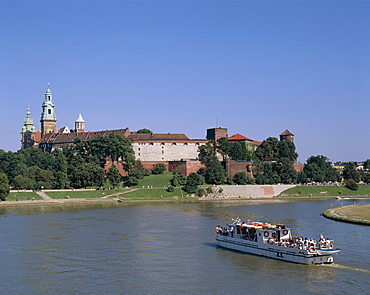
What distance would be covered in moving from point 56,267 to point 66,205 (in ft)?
160

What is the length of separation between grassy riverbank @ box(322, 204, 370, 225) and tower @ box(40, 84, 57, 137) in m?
112

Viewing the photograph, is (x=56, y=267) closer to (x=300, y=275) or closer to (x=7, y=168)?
(x=300, y=275)

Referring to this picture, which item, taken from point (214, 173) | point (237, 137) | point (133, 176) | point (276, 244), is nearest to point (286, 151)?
point (237, 137)

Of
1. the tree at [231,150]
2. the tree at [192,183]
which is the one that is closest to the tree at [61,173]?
the tree at [192,183]

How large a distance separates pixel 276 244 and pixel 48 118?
13578 cm

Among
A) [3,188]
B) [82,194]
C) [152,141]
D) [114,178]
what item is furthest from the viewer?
[152,141]

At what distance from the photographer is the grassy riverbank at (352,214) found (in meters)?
56.8

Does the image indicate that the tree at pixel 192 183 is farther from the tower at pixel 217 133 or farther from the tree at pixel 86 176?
the tower at pixel 217 133

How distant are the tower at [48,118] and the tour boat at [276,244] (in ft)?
420

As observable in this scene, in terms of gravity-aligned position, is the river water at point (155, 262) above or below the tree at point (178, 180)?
below

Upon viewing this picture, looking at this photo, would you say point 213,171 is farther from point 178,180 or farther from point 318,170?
point 318,170

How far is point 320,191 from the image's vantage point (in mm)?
114062

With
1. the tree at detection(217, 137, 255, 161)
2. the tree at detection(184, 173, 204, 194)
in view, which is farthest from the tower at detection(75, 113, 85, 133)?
the tree at detection(184, 173, 204, 194)

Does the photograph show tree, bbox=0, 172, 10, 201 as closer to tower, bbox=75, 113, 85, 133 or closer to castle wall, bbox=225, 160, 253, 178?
castle wall, bbox=225, 160, 253, 178
